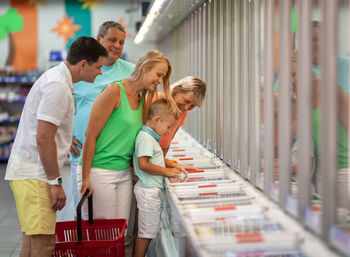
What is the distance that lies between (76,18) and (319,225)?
9.33 metres

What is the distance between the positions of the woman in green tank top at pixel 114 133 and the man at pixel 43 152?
0.65 ft

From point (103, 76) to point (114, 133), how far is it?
82cm

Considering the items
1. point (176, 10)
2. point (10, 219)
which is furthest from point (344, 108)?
point (10, 219)

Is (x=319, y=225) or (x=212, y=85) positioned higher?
(x=212, y=85)

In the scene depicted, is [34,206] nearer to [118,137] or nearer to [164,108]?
[118,137]

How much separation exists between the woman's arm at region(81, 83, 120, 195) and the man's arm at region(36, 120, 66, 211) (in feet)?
A: 0.86

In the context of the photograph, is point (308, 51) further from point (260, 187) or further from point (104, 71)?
point (104, 71)

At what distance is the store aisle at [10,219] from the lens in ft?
14.5

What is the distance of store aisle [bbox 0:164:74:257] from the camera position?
4406 millimetres

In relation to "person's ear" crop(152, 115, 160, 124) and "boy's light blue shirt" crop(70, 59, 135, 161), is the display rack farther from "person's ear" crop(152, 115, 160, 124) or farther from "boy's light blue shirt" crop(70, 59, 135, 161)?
"boy's light blue shirt" crop(70, 59, 135, 161)

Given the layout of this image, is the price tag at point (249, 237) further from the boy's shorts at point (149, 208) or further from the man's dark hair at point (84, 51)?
the man's dark hair at point (84, 51)

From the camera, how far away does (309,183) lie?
5.63ft

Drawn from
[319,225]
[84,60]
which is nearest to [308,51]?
[319,225]

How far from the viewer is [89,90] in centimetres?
335
